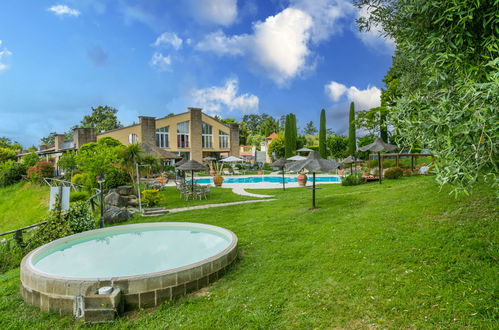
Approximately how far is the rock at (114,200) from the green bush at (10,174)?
65.2 ft

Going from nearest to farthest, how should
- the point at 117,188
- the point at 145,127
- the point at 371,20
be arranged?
the point at 371,20 → the point at 117,188 → the point at 145,127

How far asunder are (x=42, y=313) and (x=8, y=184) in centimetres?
2968

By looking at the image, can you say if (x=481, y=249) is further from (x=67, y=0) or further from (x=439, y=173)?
(x=67, y=0)

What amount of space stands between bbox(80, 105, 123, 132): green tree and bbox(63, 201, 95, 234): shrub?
53.3 m

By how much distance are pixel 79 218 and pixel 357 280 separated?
7.93 m

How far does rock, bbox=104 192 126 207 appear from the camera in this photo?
43.7 ft

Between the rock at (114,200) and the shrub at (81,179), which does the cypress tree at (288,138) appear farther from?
the rock at (114,200)

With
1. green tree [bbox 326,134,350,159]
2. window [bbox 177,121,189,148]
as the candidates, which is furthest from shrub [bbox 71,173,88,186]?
green tree [bbox 326,134,350,159]

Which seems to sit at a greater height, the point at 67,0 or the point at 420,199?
the point at 67,0

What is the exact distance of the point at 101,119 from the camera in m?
57.8

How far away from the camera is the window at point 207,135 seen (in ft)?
135

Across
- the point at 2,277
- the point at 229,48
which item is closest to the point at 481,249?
the point at 2,277

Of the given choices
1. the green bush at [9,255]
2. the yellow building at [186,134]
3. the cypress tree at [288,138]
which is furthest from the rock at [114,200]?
the cypress tree at [288,138]

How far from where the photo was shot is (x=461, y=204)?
7172 mm
